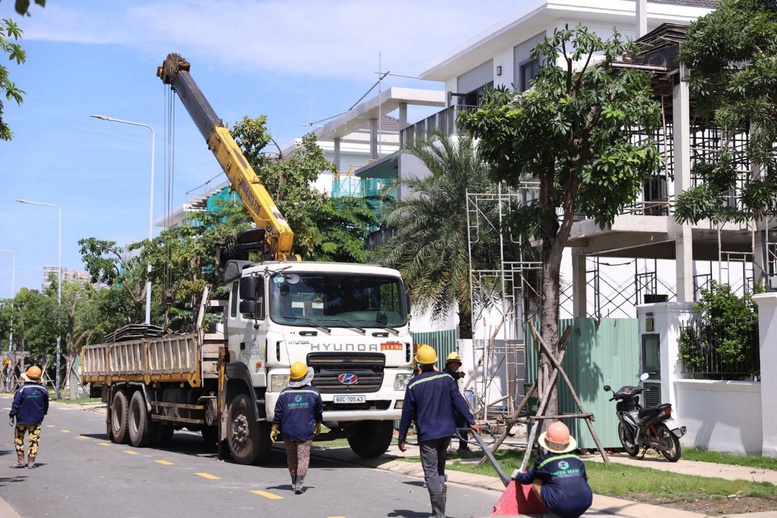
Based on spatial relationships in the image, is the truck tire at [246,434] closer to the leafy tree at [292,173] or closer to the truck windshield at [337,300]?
the truck windshield at [337,300]

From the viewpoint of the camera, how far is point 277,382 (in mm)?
15125

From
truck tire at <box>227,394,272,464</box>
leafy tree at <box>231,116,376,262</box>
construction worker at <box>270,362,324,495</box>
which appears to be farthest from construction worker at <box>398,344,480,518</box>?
leafy tree at <box>231,116,376,262</box>

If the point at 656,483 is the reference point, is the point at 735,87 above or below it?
above

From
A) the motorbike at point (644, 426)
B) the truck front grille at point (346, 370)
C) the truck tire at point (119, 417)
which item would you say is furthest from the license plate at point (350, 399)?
the truck tire at point (119, 417)

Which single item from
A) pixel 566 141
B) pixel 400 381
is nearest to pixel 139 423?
pixel 400 381

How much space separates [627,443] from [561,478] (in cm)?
915

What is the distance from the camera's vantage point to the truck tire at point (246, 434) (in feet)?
51.3

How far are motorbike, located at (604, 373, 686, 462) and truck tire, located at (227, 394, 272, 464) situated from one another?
5.53m

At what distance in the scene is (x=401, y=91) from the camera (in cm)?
4234

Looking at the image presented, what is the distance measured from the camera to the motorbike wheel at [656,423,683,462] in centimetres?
1552

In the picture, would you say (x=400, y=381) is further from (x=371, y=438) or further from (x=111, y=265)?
(x=111, y=265)

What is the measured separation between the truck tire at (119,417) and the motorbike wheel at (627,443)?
10.2 meters

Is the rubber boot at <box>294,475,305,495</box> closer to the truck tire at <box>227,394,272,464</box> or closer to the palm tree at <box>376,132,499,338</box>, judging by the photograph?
the truck tire at <box>227,394,272,464</box>

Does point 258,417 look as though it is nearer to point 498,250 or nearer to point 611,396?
point 611,396
